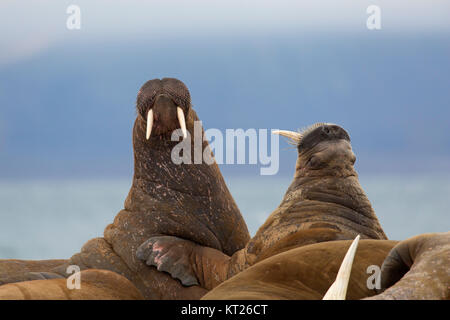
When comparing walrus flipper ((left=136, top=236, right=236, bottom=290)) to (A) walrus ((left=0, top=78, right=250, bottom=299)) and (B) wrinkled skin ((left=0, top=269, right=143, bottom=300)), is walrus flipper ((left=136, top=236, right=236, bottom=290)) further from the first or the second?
(B) wrinkled skin ((left=0, top=269, right=143, bottom=300))

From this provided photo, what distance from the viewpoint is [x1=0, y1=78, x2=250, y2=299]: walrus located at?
6.16 meters

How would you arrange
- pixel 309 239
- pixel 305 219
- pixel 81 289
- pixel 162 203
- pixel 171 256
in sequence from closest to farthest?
pixel 81 289
pixel 309 239
pixel 305 219
pixel 171 256
pixel 162 203

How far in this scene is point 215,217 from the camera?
6.52m

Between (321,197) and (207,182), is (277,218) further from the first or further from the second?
(207,182)

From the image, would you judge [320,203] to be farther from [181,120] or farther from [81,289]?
[81,289]

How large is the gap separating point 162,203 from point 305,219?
5.99ft

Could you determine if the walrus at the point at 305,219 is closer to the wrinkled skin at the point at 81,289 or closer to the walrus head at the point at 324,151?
the walrus head at the point at 324,151

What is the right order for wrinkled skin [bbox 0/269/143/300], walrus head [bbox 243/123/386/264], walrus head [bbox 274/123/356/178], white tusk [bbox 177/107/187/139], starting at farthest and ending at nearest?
white tusk [bbox 177/107/187/139]
walrus head [bbox 274/123/356/178]
walrus head [bbox 243/123/386/264]
wrinkled skin [bbox 0/269/143/300]

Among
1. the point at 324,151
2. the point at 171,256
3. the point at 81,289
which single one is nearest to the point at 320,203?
the point at 324,151

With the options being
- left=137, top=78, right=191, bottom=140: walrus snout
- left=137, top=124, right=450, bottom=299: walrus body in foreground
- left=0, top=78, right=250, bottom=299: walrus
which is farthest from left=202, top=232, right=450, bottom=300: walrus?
left=137, top=78, right=191, bottom=140: walrus snout

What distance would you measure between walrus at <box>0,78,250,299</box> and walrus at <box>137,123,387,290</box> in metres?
0.18

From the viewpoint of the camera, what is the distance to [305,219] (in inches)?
205
